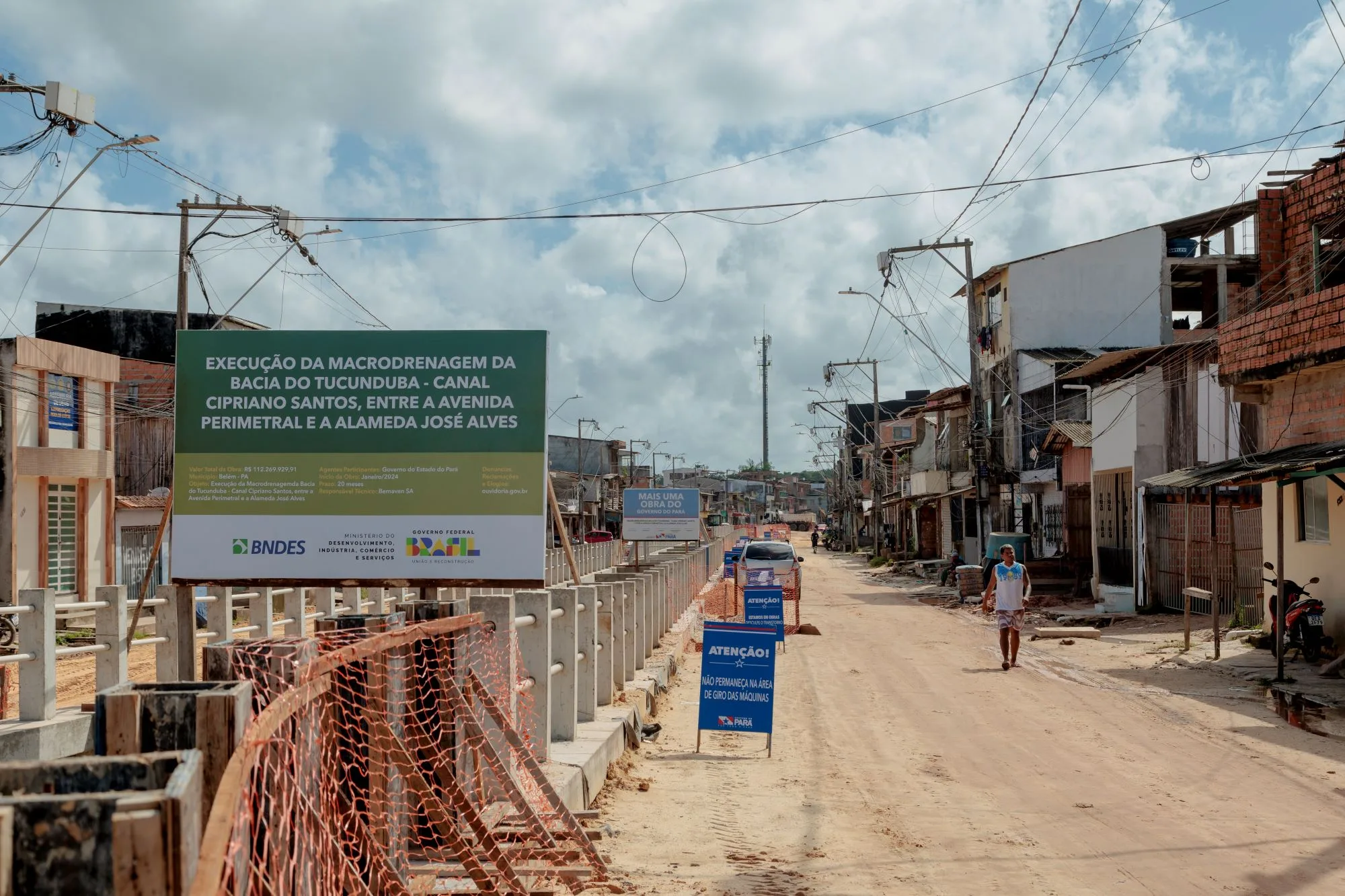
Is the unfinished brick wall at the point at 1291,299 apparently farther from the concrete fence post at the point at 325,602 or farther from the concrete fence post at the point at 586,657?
the concrete fence post at the point at 325,602

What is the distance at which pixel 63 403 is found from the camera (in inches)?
1039

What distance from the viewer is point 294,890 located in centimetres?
359

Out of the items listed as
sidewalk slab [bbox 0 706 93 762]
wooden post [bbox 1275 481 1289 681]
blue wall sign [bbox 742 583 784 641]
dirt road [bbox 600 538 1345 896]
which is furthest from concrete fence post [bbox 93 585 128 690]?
wooden post [bbox 1275 481 1289 681]

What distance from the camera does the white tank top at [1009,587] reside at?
17.0 metres

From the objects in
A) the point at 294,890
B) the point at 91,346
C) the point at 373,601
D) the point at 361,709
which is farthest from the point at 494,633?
the point at 91,346

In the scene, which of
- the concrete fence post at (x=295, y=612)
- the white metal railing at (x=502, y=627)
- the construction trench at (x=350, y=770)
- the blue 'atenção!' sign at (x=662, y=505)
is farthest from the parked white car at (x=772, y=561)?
the construction trench at (x=350, y=770)

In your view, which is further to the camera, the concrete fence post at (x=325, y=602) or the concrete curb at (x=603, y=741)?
the concrete fence post at (x=325, y=602)

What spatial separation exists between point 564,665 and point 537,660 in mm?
614

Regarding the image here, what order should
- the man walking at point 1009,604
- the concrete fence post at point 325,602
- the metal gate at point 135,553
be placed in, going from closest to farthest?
the concrete fence post at point 325,602 < the man walking at point 1009,604 < the metal gate at point 135,553

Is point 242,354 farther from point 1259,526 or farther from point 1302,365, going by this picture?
point 1259,526

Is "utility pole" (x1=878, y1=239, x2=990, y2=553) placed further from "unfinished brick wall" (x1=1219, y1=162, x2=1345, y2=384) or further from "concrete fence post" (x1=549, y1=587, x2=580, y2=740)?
"concrete fence post" (x1=549, y1=587, x2=580, y2=740)

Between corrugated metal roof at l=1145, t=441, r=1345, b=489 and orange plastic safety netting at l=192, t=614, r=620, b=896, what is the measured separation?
413 inches

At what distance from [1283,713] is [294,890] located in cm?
1208

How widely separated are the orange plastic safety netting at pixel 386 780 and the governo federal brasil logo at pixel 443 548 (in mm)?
798
